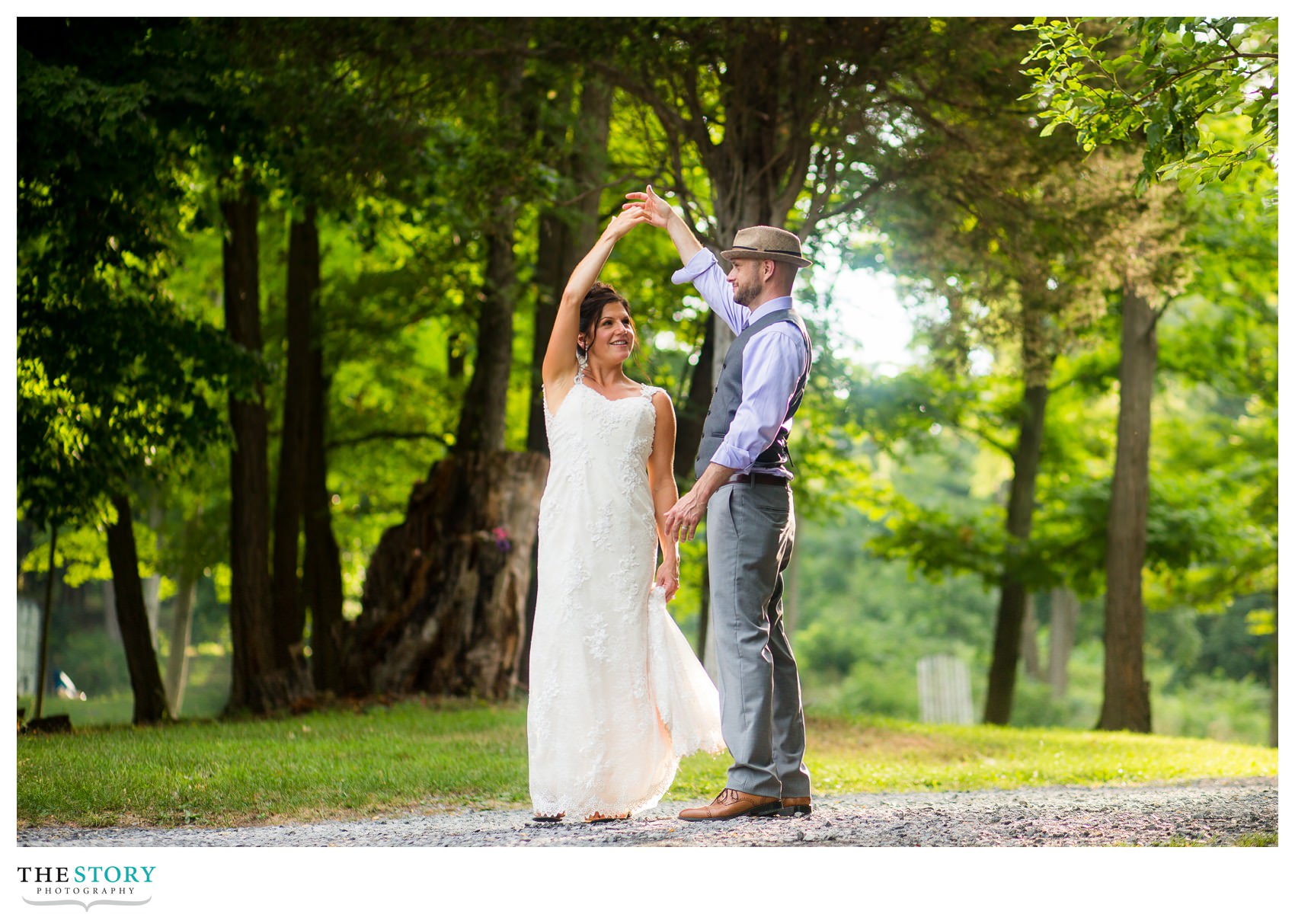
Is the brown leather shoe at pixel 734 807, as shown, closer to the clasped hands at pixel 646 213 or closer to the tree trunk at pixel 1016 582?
the clasped hands at pixel 646 213

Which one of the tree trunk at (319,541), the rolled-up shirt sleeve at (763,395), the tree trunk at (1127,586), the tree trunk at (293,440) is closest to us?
the rolled-up shirt sleeve at (763,395)

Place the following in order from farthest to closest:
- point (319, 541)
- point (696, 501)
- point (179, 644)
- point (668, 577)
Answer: point (179, 644), point (319, 541), point (668, 577), point (696, 501)

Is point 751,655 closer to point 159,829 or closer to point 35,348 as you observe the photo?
point 159,829

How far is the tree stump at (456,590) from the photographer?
9859 mm

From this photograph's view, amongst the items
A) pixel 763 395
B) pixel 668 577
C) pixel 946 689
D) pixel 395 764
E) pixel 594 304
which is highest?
pixel 594 304

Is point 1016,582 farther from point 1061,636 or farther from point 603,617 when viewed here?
point 1061,636

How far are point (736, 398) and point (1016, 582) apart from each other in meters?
10.1

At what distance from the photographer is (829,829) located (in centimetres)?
436

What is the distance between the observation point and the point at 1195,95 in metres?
4.62

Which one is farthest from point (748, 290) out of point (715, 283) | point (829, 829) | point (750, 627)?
point (829, 829)

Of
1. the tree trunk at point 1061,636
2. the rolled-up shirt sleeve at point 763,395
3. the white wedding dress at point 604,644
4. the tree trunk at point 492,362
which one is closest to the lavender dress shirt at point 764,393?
the rolled-up shirt sleeve at point 763,395

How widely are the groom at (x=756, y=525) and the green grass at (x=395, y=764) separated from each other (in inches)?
55.2

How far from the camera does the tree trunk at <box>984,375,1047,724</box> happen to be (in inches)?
542
